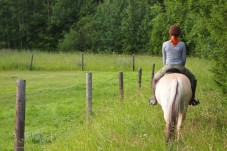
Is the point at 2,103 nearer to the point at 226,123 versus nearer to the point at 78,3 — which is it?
the point at 226,123

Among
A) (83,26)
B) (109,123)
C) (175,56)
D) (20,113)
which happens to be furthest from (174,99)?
(83,26)

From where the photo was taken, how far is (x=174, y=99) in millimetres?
7125

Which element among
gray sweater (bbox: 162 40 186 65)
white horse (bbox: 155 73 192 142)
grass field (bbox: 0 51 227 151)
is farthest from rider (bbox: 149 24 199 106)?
grass field (bbox: 0 51 227 151)

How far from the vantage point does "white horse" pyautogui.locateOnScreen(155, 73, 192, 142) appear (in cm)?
705

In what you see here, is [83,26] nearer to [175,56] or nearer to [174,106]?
[175,56]

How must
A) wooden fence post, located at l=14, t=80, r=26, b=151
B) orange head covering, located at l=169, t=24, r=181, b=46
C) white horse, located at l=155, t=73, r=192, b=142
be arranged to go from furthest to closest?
orange head covering, located at l=169, t=24, r=181, b=46
white horse, located at l=155, t=73, r=192, b=142
wooden fence post, located at l=14, t=80, r=26, b=151

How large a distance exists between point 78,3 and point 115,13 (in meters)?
8.76

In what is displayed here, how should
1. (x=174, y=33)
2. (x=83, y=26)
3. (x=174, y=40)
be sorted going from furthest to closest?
1. (x=83, y=26)
2. (x=174, y=40)
3. (x=174, y=33)

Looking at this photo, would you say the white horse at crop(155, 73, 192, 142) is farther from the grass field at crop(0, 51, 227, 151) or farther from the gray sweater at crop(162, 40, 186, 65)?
the gray sweater at crop(162, 40, 186, 65)

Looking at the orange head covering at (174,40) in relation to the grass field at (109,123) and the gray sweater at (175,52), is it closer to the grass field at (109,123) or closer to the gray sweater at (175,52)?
the gray sweater at (175,52)

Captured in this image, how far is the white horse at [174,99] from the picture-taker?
23.1 feet

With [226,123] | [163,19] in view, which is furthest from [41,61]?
[226,123]

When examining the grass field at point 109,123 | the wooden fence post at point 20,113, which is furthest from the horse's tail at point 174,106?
the wooden fence post at point 20,113

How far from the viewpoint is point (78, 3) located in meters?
66.2
